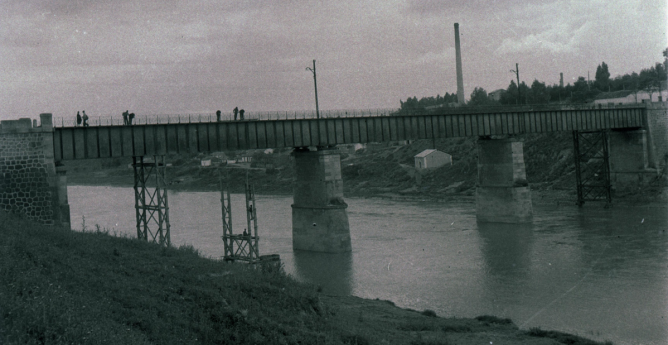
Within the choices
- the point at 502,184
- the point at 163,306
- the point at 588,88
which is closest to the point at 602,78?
the point at 588,88

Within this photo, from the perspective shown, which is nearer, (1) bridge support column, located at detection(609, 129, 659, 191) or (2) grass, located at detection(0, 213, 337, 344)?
(2) grass, located at detection(0, 213, 337, 344)

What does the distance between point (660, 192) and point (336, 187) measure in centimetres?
3943

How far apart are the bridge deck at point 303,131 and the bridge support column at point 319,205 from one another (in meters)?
1.65

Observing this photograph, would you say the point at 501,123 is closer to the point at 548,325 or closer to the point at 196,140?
the point at 196,140

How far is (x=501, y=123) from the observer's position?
60688mm

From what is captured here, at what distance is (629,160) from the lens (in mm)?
73062

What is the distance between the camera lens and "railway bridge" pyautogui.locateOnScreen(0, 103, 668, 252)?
34.8 metres

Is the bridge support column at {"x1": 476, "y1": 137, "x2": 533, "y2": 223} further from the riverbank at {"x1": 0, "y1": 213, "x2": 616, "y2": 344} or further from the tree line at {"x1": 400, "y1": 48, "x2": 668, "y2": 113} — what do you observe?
the tree line at {"x1": 400, "y1": 48, "x2": 668, "y2": 113}

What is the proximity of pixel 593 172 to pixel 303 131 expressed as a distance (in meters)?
44.7

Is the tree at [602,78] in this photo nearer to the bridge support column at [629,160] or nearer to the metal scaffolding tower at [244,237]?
the bridge support column at [629,160]

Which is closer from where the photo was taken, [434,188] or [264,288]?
[264,288]

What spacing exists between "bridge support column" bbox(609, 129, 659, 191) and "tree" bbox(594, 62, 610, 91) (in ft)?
214

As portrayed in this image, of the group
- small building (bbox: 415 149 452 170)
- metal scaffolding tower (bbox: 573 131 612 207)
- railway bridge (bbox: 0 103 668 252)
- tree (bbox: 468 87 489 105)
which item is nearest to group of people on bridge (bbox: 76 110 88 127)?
railway bridge (bbox: 0 103 668 252)

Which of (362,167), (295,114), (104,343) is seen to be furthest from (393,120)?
(362,167)
